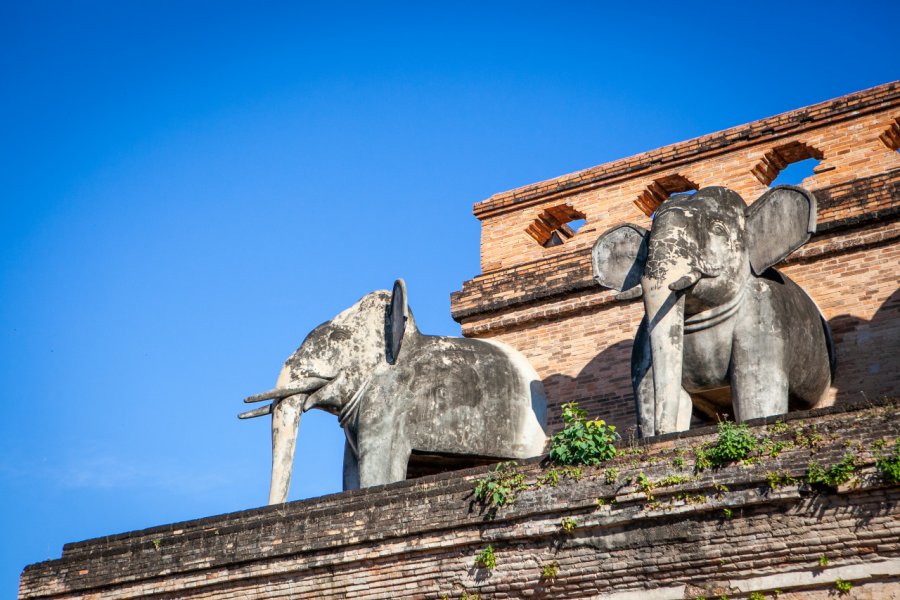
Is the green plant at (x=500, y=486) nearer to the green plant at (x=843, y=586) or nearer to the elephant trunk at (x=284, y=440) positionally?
the green plant at (x=843, y=586)

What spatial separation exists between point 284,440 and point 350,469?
0.67 m

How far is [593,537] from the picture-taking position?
9758 mm

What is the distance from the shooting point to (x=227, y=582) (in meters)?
11.3

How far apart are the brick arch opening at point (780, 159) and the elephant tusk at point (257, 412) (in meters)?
5.36

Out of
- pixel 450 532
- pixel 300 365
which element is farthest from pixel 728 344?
pixel 300 365

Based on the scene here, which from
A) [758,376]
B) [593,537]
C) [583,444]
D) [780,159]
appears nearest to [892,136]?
[780,159]

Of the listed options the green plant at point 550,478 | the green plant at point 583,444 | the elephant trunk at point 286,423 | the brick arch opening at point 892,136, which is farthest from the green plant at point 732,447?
the brick arch opening at point 892,136

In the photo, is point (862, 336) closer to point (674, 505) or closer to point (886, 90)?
point (886, 90)

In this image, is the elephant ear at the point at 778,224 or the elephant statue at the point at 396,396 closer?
the elephant ear at the point at 778,224

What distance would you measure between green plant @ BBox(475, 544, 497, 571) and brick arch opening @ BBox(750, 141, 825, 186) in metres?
6.06

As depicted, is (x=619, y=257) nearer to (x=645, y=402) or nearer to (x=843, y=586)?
(x=645, y=402)

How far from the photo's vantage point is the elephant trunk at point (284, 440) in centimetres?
1283

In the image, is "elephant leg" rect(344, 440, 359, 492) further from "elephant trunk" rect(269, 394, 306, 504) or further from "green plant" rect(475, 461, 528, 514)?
"green plant" rect(475, 461, 528, 514)

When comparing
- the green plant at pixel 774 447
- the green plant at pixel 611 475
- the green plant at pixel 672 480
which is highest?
the green plant at pixel 611 475
